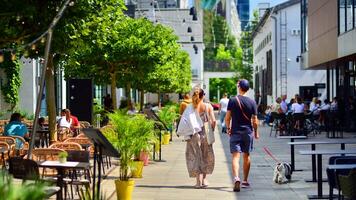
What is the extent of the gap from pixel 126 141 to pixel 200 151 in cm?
206

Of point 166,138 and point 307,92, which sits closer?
point 166,138

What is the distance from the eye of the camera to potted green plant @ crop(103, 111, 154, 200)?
35.2ft

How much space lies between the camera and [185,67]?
56562 mm

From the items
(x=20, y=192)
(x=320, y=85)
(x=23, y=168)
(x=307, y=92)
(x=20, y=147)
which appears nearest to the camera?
(x=20, y=192)

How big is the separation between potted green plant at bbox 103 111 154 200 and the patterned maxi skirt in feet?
3.71

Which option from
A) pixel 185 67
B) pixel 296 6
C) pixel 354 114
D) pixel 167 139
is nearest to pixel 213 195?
pixel 167 139

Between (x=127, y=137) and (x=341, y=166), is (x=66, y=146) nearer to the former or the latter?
(x=127, y=137)

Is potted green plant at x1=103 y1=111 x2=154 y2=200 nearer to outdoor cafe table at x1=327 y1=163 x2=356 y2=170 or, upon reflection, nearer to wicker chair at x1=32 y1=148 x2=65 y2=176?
wicker chair at x1=32 y1=148 x2=65 y2=176

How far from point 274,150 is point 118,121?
1153 cm

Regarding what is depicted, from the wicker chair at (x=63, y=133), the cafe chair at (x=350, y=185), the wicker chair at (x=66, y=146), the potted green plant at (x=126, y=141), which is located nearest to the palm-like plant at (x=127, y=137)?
the potted green plant at (x=126, y=141)

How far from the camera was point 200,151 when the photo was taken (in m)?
12.9

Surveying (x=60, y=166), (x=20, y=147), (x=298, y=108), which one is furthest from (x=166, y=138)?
(x=60, y=166)

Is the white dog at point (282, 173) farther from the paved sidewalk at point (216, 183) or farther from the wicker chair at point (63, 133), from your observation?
the wicker chair at point (63, 133)

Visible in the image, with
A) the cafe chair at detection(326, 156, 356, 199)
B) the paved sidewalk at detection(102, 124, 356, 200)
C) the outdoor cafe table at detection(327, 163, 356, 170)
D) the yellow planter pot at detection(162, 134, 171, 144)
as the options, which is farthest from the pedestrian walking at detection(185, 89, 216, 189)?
the yellow planter pot at detection(162, 134, 171, 144)
